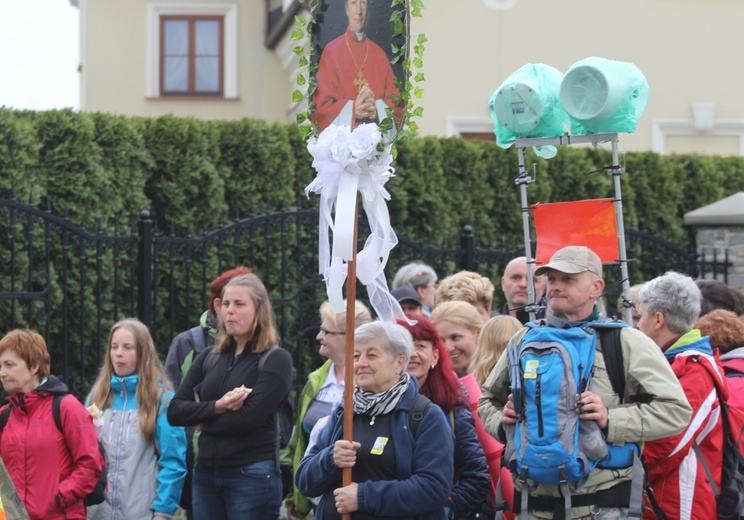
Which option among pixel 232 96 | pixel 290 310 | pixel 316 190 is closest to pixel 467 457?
pixel 316 190

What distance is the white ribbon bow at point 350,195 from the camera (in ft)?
16.8

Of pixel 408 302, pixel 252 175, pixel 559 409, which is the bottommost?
pixel 559 409

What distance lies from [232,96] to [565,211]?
17579 mm

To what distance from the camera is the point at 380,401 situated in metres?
5.07

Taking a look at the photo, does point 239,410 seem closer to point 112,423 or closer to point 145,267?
point 112,423

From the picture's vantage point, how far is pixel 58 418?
6324 mm

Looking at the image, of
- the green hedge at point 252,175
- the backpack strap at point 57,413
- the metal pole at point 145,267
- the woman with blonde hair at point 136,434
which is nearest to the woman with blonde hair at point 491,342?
the woman with blonde hair at point 136,434

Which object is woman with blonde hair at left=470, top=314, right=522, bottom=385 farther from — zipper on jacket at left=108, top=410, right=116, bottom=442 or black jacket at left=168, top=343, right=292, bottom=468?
zipper on jacket at left=108, top=410, right=116, bottom=442

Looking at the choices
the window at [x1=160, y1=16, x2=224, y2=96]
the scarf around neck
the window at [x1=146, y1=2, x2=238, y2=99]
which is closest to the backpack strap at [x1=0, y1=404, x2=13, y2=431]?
the scarf around neck

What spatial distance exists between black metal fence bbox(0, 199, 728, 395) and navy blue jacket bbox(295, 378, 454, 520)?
157 inches

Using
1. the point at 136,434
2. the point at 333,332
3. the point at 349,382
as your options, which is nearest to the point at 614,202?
the point at 349,382

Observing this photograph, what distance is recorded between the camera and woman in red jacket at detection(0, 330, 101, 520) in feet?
20.4

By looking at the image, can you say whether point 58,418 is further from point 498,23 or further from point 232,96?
point 232,96

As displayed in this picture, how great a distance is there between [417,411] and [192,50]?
61.0 feet
